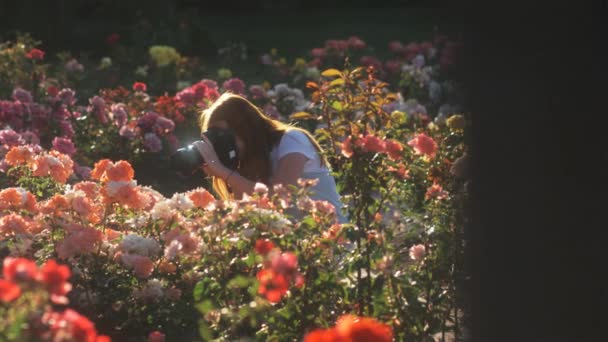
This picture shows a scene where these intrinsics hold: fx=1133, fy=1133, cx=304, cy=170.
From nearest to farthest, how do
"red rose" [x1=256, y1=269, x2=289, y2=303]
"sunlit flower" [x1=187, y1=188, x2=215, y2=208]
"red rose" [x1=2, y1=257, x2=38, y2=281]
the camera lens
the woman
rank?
"red rose" [x1=2, y1=257, x2=38, y2=281], "red rose" [x1=256, y1=269, x2=289, y2=303], "sunlit flower" [x1=187, y1=188, x2=215, y2=208], the camera lens, the woman

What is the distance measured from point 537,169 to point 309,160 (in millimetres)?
2792

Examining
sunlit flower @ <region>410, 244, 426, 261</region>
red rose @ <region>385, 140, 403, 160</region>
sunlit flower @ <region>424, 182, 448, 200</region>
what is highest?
sunlit flower @ <region>424, 182, 448, 200</region>

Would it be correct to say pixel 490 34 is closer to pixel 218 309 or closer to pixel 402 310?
pixel 402 310

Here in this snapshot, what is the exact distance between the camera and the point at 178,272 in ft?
12.8

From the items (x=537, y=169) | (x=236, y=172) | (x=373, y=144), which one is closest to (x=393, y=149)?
(x=373, y=144)

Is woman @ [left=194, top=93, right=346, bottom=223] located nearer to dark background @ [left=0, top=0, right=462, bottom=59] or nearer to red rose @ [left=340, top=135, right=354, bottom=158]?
red rose @ [left=340, top=135, right=354, bottom=158]

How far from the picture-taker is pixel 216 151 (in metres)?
4.44

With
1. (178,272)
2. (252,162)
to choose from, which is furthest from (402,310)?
(252,162)

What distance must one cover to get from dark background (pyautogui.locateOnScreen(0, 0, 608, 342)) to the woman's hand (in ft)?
8.30

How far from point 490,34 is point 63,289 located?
3.10 ft

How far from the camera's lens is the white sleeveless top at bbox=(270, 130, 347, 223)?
4621 millimetres

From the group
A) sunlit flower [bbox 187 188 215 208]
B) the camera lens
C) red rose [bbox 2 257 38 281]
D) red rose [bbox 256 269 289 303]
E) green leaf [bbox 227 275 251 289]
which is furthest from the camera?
the camera lens

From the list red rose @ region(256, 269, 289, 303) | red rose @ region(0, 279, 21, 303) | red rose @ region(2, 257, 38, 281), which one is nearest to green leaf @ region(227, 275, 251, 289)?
red rose @ region(256, 269, 289, 303)

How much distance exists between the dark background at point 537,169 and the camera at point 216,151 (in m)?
2.53
